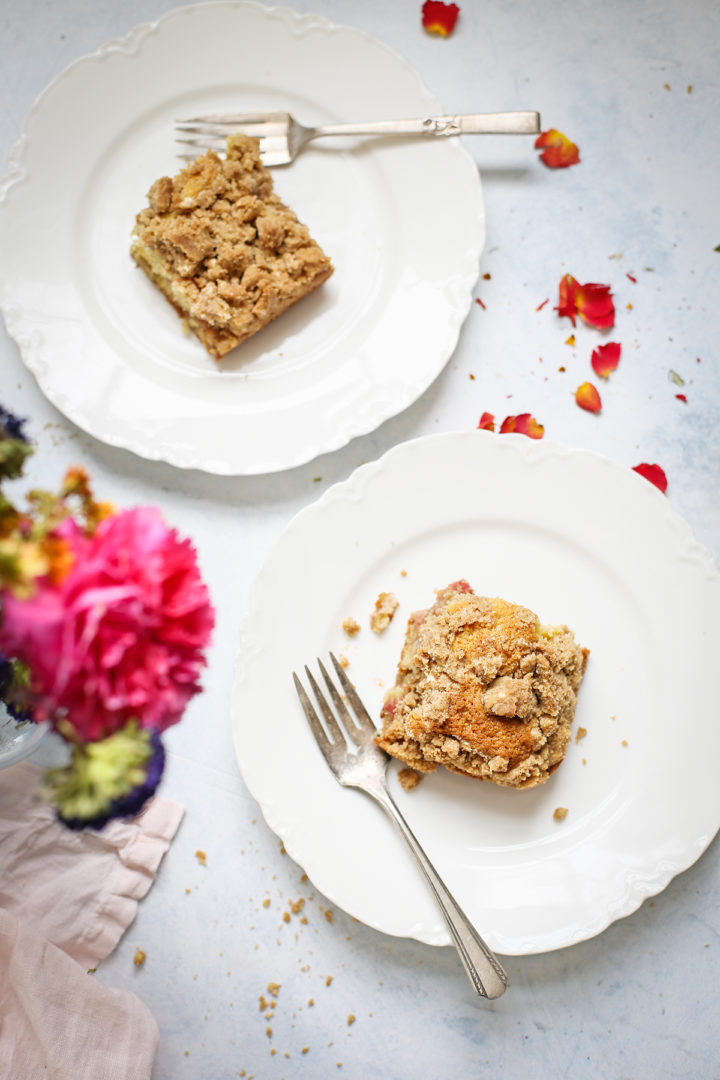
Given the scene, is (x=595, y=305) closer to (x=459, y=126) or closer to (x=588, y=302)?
(x=588, y=302)

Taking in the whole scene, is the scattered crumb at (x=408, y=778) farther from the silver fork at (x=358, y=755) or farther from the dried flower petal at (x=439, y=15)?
the dried flower petal at (x=439, y=15)

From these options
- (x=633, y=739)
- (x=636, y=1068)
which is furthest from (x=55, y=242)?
(x=636, y=1068)

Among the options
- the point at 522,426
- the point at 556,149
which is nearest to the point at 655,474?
the point at 522,426

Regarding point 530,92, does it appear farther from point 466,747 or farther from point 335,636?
point 466,747

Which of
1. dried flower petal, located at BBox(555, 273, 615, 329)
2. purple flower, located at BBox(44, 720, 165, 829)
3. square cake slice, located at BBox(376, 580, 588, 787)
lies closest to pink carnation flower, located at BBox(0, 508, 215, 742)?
purple flower, located at BBox(44, 720, 165, 829)

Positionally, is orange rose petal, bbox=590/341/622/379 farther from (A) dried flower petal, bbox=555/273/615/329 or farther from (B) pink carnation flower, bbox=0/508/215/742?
(B) pink carnation flower, bbox=0/508/215/742

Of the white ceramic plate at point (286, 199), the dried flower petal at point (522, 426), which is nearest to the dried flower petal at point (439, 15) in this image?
the white ceramic plate at point (286, 199)
